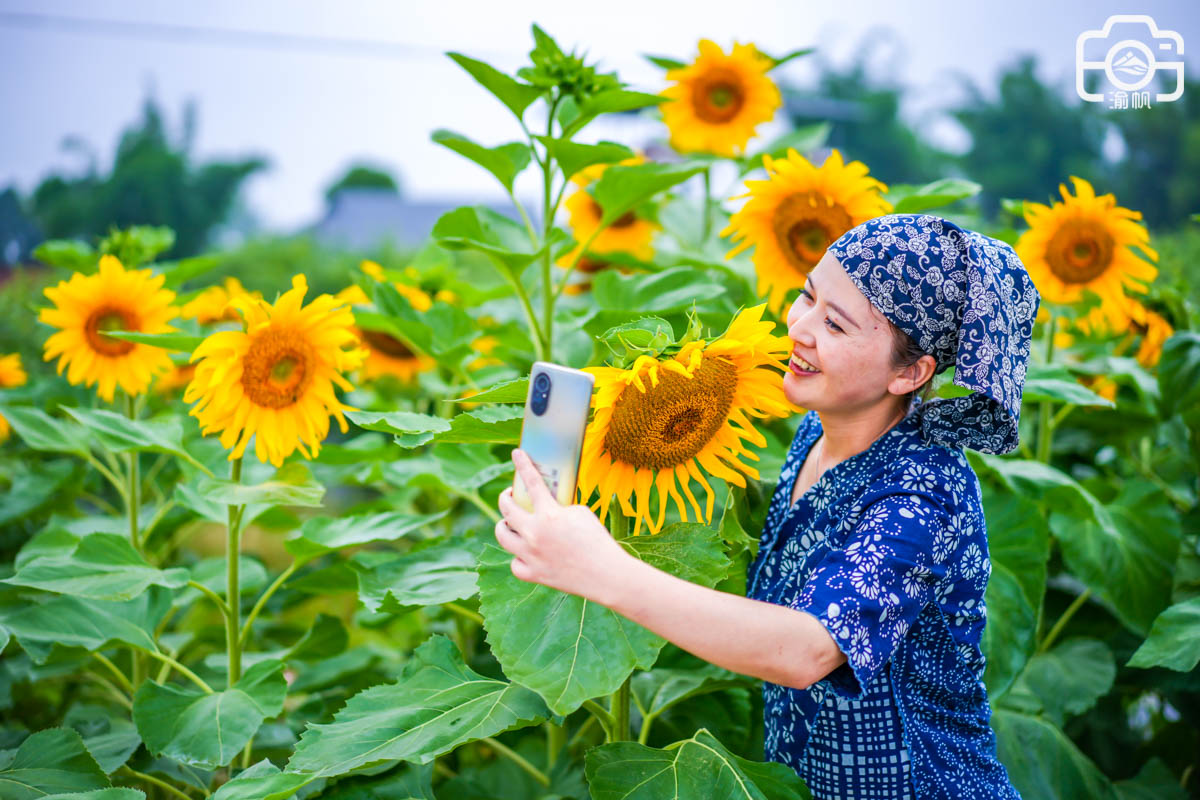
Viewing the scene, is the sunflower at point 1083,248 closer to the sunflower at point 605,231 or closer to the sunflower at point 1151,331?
the sunflower at point 1151,331

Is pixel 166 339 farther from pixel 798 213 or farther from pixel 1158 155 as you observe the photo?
pixel 1158 155

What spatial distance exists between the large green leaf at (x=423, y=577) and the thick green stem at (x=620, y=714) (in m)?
0.25

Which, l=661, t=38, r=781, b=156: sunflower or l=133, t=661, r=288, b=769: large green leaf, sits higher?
l=661, t=38, r=781, b=156: sunflower

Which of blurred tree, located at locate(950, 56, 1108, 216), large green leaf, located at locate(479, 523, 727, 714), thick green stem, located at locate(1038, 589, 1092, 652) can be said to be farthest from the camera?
blurred tree, located at locate(950, 56, 1108, 216)

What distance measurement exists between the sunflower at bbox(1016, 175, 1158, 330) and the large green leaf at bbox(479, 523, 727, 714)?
1200mm

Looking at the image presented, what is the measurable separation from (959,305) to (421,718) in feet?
2.74

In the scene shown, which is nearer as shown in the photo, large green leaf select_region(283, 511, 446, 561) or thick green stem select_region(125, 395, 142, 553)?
large green leaf select_region(283, 511, 446, 561)

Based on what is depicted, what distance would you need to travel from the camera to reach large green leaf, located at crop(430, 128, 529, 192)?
1641mm

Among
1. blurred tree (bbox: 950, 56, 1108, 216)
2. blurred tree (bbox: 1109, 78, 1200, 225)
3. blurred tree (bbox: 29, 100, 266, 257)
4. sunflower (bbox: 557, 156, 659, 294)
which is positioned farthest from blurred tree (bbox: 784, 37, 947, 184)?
sunflower (bbox: 557, 156, 659, 294)

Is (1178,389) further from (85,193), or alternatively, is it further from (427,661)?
(85,193)

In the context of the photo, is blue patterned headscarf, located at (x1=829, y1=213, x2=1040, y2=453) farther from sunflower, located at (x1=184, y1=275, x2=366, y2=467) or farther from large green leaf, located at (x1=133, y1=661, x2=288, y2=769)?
large green leaf, located at (x1=133, y1=661, x2=288, y2=769)

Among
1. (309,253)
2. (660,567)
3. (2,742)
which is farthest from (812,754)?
(309,253)

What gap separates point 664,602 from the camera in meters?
0.96

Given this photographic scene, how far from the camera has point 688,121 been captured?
7.53 ft
